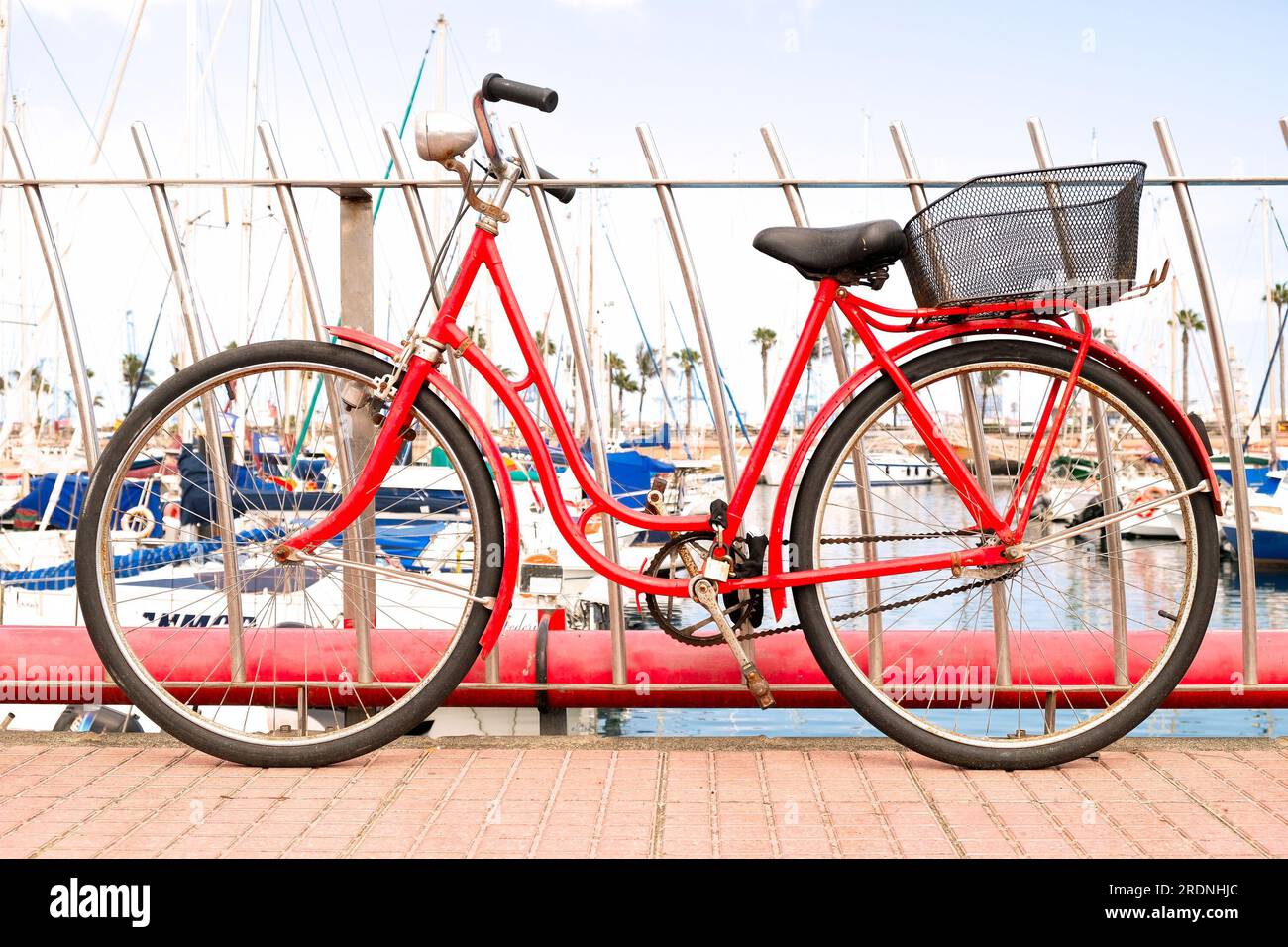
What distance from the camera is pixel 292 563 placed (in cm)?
313

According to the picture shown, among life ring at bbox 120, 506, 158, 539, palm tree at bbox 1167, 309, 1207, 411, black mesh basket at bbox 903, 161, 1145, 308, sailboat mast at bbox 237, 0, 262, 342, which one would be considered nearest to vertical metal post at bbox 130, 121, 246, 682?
life ring at bbox 120, 506, 158, 539

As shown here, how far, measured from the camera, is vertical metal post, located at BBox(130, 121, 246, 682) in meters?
3.29

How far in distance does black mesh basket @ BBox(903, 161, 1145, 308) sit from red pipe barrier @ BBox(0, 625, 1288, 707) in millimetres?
1027

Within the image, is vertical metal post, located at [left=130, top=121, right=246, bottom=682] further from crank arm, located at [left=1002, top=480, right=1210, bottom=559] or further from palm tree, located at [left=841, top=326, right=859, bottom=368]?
crank arm, located at [left=1002, top=480, right=1210, bottom=559]

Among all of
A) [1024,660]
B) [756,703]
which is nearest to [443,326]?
[756,703]

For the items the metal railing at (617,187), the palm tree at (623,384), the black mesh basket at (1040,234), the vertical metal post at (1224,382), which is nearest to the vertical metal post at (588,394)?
the metal railing at (617,187)

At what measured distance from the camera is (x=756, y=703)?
318cm

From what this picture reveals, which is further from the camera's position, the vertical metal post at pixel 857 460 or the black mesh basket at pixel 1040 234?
the vertical metal post at pixel 857 460

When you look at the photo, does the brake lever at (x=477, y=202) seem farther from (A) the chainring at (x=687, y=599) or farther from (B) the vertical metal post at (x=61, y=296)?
(B) the vertical metal post at (x=61, y=296)

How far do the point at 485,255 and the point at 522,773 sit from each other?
4.50 feet

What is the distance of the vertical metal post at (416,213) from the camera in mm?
3211

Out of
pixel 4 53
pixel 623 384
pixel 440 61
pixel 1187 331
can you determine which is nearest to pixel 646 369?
pixel 440 61

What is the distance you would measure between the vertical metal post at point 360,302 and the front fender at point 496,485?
32cm
